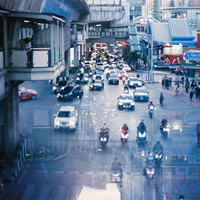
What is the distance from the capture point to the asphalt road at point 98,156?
42.1 feet

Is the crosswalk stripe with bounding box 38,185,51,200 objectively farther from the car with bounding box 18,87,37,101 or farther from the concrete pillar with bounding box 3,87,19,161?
the car with bounding box 18,87,37,101

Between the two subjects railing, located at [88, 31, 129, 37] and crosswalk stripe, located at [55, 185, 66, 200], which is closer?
crosswalk stripe, located at [55, 185, 66, 200]

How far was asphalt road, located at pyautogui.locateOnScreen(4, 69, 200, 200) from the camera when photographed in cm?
1284

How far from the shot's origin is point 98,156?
55.9 ft

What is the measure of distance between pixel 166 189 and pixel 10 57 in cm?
727

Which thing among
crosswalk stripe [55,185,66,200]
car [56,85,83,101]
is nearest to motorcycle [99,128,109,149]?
crosswalk stripe [55,185,66,200]

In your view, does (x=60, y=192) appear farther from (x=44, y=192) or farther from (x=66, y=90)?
(x=66, y=90)

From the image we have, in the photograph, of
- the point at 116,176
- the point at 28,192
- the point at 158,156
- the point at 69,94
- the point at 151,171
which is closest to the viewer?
the point at 28,192

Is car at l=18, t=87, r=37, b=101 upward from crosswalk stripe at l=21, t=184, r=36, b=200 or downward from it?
upward

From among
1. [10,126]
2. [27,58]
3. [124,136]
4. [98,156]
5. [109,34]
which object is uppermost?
[109,34]

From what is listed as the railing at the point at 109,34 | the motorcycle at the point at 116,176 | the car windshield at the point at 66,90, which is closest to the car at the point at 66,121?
the motorcycle at the point at 116,176

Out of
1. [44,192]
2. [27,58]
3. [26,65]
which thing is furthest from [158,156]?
[27,58]

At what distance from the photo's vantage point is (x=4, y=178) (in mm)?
13883

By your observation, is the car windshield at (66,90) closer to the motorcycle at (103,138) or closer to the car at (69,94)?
the car at (69,94)
